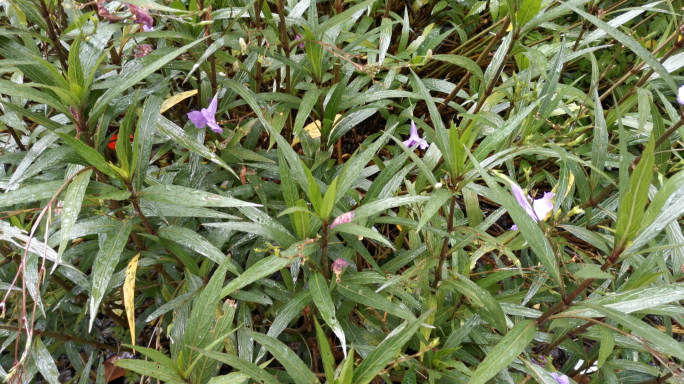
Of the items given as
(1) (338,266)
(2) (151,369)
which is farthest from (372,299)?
(2) (151,369)

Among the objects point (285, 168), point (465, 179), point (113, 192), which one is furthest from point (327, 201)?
point (113, 192)

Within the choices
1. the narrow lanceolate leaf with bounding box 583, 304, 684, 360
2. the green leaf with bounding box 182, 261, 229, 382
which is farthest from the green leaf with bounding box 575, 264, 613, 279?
the green leaf with bounding box 182, 261, 229, 382

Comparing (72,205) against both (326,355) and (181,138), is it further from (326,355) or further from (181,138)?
(326,355)

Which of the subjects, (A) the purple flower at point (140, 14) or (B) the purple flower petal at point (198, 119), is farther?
(B) the purple flower petal at point (198, 119)

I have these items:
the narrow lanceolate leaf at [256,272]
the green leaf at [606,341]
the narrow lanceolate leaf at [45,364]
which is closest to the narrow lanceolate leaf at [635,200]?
the green leaf at [606,341]

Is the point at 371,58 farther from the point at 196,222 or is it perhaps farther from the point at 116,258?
the point at 116,258

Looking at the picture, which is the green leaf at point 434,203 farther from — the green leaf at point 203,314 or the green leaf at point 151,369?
the green leaf at point 151,369
